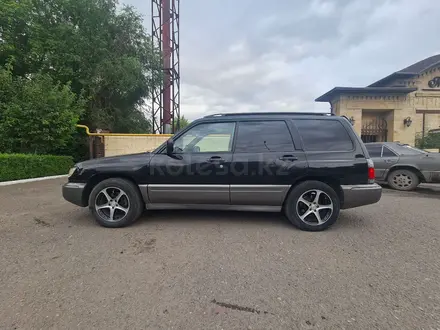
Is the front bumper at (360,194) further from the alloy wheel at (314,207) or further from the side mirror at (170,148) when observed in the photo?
the side mirror at (170,148)

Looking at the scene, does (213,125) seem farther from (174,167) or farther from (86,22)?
(86,22)

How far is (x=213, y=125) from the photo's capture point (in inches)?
165

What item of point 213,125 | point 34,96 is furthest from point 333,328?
point 34,96

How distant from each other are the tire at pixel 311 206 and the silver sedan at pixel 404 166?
16.5 feet

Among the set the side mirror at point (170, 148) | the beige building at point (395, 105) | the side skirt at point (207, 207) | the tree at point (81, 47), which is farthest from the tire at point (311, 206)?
the beige building at point (395, 105)

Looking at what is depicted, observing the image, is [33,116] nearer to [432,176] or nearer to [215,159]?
[215,159]

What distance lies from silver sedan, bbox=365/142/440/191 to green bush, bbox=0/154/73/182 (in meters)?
12.0

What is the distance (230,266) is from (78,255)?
6.18 ft

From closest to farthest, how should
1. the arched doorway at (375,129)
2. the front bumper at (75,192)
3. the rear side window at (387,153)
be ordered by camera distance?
1. the front bumper at (75,192)
2. the rear side window at (387,153)
3. the arched doorway at (375,129)

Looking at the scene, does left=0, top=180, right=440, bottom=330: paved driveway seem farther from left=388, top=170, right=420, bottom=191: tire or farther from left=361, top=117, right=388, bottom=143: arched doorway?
left=361, top=117, right=388, bottom=143: arched doorway

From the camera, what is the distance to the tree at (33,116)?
9773 mm

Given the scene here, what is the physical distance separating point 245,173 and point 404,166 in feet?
20.5

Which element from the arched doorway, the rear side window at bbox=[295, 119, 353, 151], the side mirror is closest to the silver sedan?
the rear side window at bbox=[295, 119, 353, 151]

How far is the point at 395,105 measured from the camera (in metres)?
17.0
